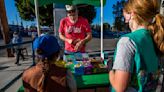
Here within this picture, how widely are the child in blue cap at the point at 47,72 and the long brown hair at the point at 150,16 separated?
554mm

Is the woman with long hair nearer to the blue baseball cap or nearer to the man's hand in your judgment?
the blue baseball cap

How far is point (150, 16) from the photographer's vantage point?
1.44 metres

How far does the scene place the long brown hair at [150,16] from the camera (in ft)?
4.63

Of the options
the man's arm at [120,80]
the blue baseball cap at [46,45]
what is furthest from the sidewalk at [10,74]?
the man's arm at [120,80]

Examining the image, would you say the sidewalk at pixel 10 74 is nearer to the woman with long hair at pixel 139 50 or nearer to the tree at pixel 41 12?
the woman with long hair at pixel 139 50

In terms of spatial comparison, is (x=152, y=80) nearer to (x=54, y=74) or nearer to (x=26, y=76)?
(x=54, y=74)

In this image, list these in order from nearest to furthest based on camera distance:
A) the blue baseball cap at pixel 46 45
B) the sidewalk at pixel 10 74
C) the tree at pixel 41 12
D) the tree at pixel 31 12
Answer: the blue baseball cap at pixel 46 45, the sidewalk at pixel 10 74, the tree at pixel 31 12, the tree at pixel 41 12

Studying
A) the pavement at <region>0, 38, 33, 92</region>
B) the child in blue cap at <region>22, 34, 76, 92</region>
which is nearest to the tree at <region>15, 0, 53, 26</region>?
the pavement at <region>0, 38, 33, 92</region>

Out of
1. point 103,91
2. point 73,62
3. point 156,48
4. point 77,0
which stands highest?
point 77,0

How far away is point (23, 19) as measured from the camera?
3747 centimetres

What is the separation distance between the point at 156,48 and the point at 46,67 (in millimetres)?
725

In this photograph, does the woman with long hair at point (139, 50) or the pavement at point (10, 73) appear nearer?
the woman with long hair at point (139, 50)

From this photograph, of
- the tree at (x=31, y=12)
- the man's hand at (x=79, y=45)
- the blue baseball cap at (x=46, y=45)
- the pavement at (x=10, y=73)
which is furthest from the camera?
the tree at (x=31, y=12)

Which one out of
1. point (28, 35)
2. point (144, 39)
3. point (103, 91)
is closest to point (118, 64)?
point (144, 39)
